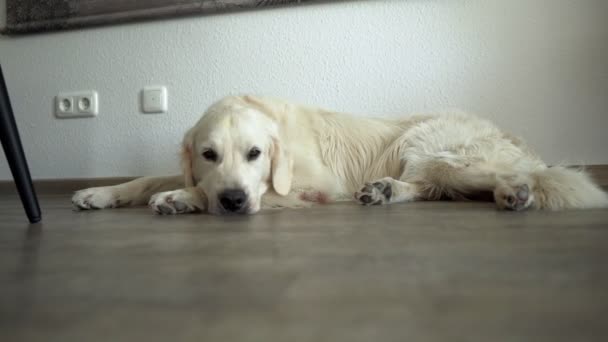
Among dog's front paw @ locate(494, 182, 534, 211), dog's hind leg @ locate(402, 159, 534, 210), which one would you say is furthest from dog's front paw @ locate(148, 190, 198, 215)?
dog's front paw @ locate(494, 182, 534, 211)

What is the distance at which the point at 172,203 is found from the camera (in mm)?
1445

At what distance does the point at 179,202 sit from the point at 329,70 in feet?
4.55

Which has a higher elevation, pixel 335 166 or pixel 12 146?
pixel 12 146

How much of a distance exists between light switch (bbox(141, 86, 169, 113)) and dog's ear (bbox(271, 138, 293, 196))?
51.9 inches

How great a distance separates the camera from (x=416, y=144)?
1.81 metres

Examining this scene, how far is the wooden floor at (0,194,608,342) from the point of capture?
43 cm

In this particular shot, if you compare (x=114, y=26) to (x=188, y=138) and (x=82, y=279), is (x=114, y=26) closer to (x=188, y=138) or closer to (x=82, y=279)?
(x=188, y=138)

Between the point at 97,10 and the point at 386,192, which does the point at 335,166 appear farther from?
the point at 97,10

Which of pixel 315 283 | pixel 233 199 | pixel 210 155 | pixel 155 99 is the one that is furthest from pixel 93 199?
pixel 315 283

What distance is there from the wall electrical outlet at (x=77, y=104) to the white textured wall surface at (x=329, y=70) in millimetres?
51

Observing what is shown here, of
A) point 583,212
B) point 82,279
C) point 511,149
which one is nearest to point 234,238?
point 82,279

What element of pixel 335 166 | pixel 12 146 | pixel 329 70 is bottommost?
pixel 335 166

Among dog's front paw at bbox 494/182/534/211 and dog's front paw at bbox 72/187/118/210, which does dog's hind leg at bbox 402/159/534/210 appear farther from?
dog's front paw at bbox 72/187/118/210

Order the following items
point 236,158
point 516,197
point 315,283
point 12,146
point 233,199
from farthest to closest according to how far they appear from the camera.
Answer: point 236,158 → point 233,199 → point 516,197 → point 12,146 → point 315,283
